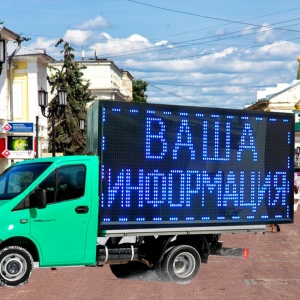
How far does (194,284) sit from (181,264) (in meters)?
1.02

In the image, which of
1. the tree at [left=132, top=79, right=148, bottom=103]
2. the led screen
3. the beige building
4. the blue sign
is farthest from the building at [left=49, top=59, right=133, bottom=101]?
the led screen

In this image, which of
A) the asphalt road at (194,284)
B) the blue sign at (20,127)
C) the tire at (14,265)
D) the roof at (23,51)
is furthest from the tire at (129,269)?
the roof at (23,51)

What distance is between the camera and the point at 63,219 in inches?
526

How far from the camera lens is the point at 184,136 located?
14.1m

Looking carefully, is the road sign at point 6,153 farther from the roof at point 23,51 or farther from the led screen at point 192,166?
the roof at point 23,51

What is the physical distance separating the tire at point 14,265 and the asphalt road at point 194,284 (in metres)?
0.72

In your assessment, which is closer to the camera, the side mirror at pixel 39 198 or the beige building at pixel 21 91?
the side mirror at pixel 39 198

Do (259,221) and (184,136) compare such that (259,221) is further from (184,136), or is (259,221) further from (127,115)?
(127,115)

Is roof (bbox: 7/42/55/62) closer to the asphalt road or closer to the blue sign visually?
the blue sign

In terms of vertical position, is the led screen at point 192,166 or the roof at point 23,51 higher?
the roof at point 23,51

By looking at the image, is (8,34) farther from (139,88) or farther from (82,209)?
(139,88)

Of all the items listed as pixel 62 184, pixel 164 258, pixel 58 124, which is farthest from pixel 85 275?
pixel 58 124

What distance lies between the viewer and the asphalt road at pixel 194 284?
46.7 ft

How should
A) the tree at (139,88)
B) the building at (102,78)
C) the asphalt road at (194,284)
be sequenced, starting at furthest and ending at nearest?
the tree at (139,88), the building at (102,78), the asphalt road at (194,284)
